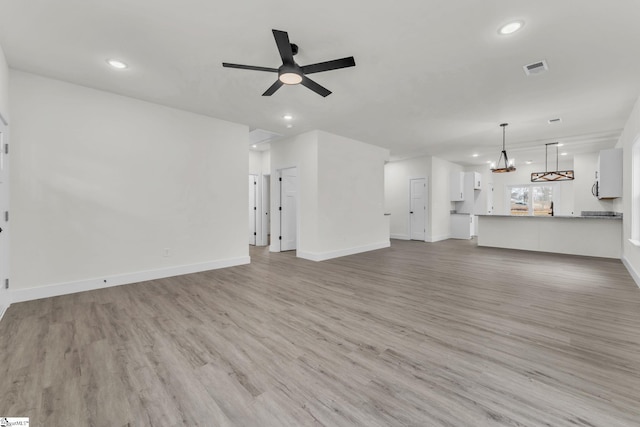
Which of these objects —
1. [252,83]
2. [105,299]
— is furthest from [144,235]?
[252,83]

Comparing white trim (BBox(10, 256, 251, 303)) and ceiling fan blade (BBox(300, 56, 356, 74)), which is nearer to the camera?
ceiling fan blade (BBox(300, 56, 356, 74))

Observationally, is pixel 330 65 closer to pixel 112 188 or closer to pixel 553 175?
pixel 112 188

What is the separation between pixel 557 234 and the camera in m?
6.73

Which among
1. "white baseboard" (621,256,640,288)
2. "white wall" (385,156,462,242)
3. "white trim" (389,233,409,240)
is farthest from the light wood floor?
"white trim" (389,233,409,240)

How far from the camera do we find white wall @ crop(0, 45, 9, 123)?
2.97m

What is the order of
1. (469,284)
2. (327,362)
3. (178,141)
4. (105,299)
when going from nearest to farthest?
(327,362)
(105,299)
(469,284)
(178,141)

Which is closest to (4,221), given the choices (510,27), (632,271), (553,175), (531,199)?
(510,27)

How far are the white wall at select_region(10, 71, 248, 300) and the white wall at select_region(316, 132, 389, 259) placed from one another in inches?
71.2

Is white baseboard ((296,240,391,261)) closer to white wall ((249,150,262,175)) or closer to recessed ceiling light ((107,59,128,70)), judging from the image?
white wall ((249,150,262,175))

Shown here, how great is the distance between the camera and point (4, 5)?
2334mm

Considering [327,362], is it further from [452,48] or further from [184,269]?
Result: [184,269]

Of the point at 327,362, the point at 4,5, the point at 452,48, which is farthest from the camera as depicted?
the point at 452,48

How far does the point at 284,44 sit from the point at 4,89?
332 cm

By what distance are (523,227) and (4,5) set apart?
9543mm
